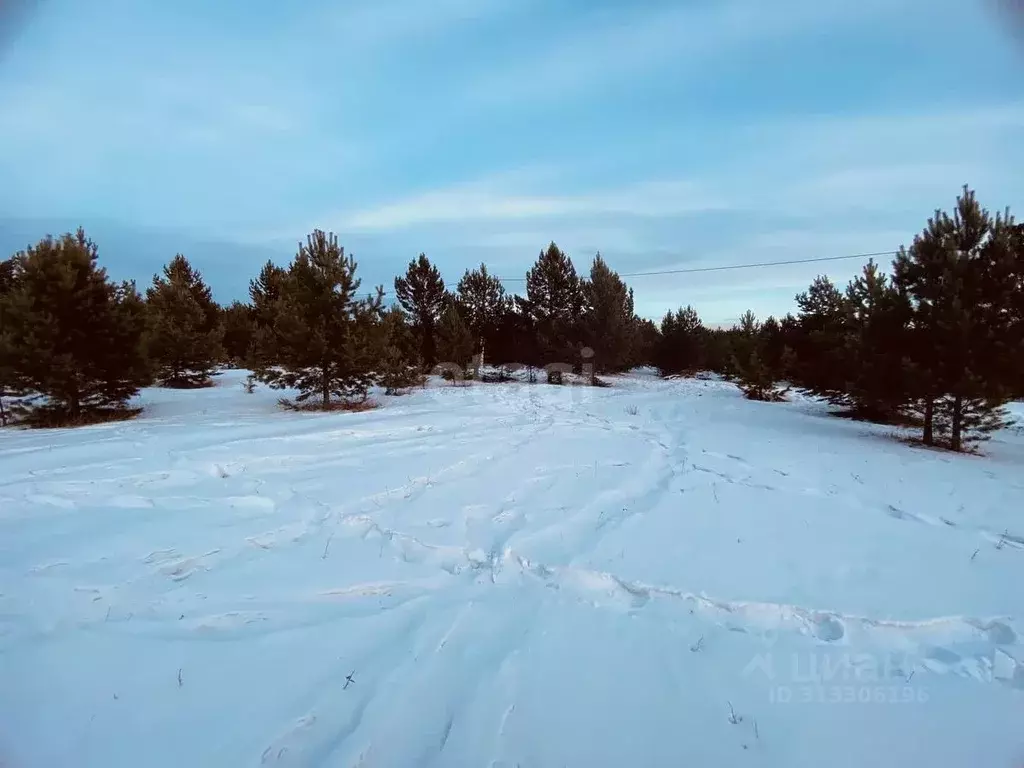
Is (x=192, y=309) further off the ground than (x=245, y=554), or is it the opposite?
(x=192, y=309)

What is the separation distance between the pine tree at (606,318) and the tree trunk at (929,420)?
13.6 metres

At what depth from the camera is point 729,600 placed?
335 cm

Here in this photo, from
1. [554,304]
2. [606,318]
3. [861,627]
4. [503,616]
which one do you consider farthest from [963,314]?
[554,304]

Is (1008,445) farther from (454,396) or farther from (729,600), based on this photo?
(454,396)

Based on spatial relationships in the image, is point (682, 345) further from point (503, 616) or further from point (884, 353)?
point (503, 616)

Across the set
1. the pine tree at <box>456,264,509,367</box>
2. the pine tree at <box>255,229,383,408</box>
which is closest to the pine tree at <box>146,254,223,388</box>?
the pine tree at <box>255,229,383,408</box>

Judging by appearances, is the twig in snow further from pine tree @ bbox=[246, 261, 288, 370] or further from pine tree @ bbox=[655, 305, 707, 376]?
pine tree @ bbox=[655, 305, 707, 376]

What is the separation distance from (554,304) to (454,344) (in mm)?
6418

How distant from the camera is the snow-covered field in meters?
2.23

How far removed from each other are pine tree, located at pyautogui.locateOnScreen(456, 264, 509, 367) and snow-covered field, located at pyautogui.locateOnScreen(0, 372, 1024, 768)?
19519 millimetres

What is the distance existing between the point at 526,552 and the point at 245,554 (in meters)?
2.36

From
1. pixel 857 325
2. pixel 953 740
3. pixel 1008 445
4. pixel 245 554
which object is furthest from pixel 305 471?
pixel 1008 445

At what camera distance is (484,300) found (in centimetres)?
2598

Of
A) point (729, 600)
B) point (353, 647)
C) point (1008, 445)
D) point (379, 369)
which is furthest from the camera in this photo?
point (379, 369)
